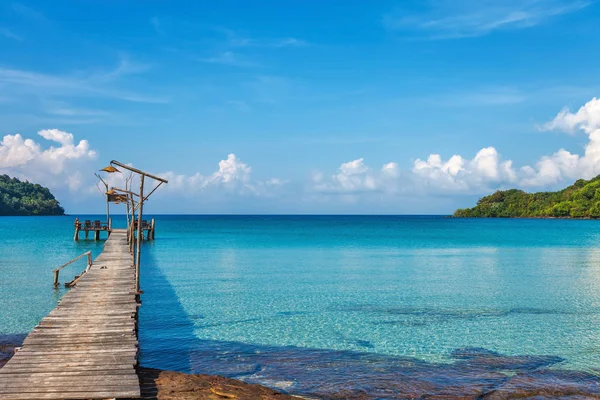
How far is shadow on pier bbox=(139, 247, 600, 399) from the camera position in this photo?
11.6 m

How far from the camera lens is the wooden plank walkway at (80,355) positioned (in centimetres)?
899

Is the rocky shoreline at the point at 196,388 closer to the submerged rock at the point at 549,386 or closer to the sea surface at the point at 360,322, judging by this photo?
the sea surface at the point at 360,322

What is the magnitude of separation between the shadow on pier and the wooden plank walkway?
4.84 ft

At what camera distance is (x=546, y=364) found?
45.8 feet

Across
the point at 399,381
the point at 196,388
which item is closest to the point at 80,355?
the point at 196,388

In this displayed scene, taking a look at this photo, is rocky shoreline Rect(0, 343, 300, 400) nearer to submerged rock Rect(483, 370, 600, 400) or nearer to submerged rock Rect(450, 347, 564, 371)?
submerged rock Rect(483, 370, 600, 400)

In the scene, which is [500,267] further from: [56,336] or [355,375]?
[56,336]

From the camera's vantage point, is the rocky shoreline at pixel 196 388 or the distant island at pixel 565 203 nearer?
the rocky shoreline at pixel 196 388

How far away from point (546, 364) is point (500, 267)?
23075 mm

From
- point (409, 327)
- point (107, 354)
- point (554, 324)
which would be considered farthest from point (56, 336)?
point (554, 324)

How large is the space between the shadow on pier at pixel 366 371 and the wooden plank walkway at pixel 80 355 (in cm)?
147

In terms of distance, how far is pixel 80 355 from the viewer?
1068 centimetres

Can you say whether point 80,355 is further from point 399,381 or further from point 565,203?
point 565,203

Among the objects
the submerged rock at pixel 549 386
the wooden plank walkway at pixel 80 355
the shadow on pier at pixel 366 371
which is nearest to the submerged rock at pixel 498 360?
the shadow on pier at pixel 366 371
